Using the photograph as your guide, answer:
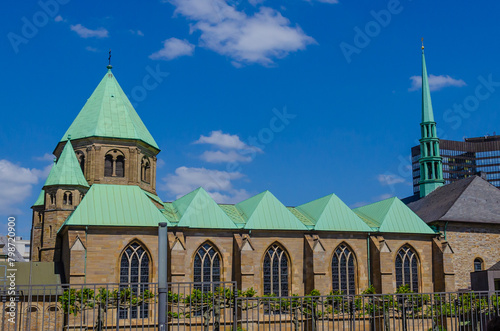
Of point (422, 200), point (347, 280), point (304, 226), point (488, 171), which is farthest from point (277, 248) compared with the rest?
point (488, 171)

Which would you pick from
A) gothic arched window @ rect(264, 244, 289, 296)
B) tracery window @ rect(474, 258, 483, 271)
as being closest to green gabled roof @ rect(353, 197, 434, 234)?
tracery window @ rect(474, 258, 483, 271)

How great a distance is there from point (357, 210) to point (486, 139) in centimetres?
10412

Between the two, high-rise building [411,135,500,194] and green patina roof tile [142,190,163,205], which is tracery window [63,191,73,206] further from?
high-rise building [411,135,500,194]

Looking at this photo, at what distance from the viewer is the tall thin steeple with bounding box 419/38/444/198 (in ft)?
187

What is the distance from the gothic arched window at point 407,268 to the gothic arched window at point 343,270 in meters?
3.36

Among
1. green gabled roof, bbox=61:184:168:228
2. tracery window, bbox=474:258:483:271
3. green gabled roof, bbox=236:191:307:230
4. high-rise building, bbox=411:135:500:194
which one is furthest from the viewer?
high-rise building, bbox=411:135:500:194

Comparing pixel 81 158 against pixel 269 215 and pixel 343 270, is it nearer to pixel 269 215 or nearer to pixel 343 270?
pixel 269 215

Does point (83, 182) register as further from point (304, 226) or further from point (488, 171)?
point (488, 171)

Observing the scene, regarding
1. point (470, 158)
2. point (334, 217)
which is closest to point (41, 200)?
point (334, 217)

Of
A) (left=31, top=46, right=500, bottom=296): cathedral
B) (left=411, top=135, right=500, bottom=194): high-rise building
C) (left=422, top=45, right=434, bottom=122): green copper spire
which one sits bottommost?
(left=31, top=46, right=500, bottom=296): cathedral

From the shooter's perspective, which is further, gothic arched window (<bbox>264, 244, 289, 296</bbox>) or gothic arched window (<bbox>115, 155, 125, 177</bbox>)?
gothic arched window (<bbox>115, 155, 125, 177</bbox>)

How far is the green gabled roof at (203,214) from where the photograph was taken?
135ft

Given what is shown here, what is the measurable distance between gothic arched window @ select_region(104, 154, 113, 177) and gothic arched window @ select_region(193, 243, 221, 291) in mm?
9900

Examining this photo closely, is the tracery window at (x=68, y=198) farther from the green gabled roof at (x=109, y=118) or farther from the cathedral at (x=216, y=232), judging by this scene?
the green gabled roof at (x=109, y=118)
